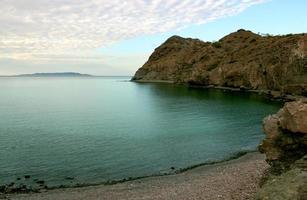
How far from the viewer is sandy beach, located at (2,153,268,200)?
25.3 metres

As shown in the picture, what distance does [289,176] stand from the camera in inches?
728

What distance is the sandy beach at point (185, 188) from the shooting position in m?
25.3

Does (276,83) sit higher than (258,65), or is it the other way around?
(258,65)

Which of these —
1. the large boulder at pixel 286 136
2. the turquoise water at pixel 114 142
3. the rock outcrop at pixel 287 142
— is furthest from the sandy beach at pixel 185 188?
the turquoise water at pixel 114 142

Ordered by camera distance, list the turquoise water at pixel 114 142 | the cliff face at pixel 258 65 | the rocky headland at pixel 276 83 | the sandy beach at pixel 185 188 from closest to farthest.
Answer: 1. the rocky headland at pixel 276 83
2. the sandy beach at pixel 185 188
3. the turquoise water at pixel 114 142
4. the cliff face at pixel 258 65

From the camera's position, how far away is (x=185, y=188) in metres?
27.9

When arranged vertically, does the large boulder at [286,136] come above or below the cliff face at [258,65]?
below

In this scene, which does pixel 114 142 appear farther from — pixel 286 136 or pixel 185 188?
pixel 286 136

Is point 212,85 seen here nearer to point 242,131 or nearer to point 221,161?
point 242,131

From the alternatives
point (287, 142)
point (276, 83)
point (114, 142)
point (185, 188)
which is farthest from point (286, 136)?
point (276, 83)

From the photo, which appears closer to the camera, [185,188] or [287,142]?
[287,142]

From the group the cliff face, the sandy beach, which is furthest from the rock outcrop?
the cliff face

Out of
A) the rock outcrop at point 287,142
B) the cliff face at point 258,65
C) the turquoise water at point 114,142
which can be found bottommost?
the turquoise water at point 114,142

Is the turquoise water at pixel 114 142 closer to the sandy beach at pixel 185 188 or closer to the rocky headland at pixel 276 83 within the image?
the sandy beach at pixel 185 188
